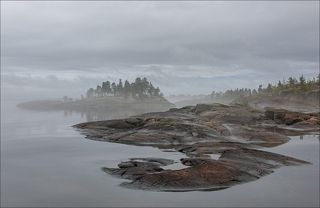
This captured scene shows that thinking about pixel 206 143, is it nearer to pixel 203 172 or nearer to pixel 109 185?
pixel 203 172

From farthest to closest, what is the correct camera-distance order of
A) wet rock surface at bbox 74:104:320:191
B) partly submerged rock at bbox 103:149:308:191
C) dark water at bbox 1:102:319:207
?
wet rock surface at bbox 74:104:320:191
partly submerged rock at bbox 103:149:308:191
dark water at bbox 1:102:319:207

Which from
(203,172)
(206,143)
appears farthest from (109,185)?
(206,143)

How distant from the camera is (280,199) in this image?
25859 mm

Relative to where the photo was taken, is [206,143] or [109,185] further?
[206,143]

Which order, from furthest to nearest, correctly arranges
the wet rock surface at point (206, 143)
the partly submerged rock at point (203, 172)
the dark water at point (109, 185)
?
the wet rock surface at point (206, 143), the partly submerged rock at point (203, 172), the dark water at point (109, 185)

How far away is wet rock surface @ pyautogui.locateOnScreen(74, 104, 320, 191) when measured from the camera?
29.0m

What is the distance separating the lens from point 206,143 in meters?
46.1

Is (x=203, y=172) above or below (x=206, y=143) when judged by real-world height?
below

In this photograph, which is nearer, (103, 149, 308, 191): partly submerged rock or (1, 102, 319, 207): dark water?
(1, 102, 319, 207): dark water

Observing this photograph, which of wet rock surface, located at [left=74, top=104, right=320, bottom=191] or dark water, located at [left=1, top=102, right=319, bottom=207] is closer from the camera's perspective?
dark water, located at [left=1, top=102, right=319, bottom=207]

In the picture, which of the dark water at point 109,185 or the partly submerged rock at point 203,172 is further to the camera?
the partly submerged rock at point 203,172

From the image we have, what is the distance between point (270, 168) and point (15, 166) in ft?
75.0

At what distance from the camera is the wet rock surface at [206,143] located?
95.1 feet

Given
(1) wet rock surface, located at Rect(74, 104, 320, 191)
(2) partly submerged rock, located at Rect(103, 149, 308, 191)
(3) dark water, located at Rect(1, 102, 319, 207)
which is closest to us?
(3) dark water, located at Rect(1, 102, 319, 207)
